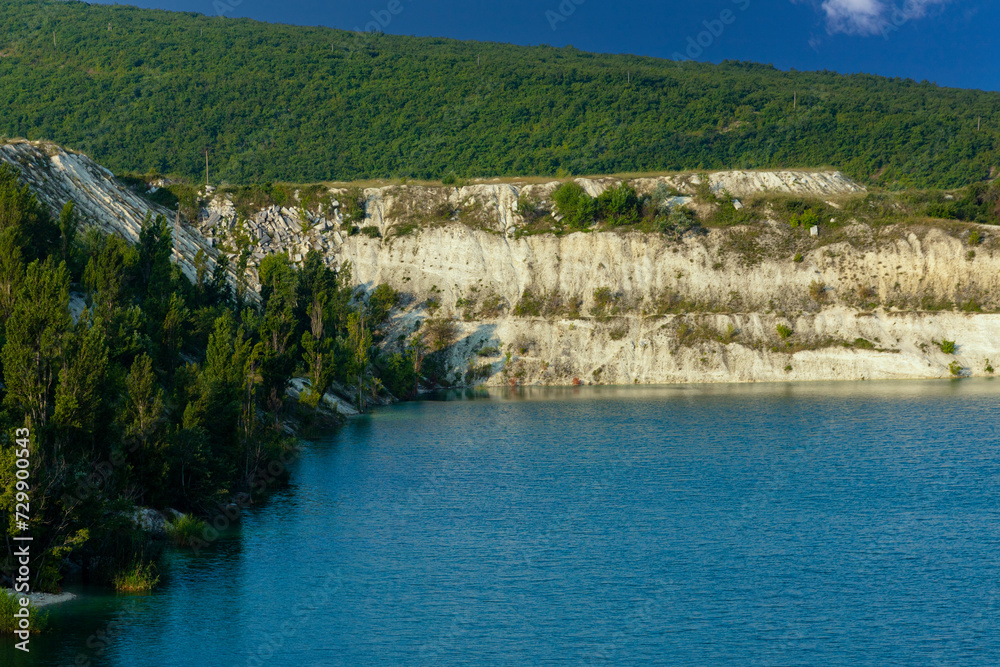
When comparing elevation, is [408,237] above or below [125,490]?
above

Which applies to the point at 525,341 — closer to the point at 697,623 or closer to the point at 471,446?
the point at 471,446

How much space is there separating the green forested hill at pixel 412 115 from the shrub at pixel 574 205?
25185 mm

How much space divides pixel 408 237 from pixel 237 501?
70.0m

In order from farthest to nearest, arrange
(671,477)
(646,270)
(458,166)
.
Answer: (458,166) < (646,270) < (671,477)

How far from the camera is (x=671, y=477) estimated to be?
47.8 meters

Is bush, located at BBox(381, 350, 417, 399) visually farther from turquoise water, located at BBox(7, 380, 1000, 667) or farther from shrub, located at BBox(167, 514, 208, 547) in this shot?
shrub, located at BBox(167, 514, 208, 547)

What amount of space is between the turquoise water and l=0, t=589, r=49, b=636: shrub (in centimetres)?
52

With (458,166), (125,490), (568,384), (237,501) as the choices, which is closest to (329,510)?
(237,501)

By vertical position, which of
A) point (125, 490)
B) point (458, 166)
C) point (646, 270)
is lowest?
point (125, 490)

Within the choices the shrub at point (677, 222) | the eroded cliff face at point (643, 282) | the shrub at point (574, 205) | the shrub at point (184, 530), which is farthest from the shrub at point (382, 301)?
the shrub at point (184, 530)

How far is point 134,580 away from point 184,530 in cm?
554

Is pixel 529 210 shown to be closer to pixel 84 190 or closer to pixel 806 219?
pixel 806 219

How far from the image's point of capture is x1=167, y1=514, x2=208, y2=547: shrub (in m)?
35.5

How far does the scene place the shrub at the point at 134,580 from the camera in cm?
2991
